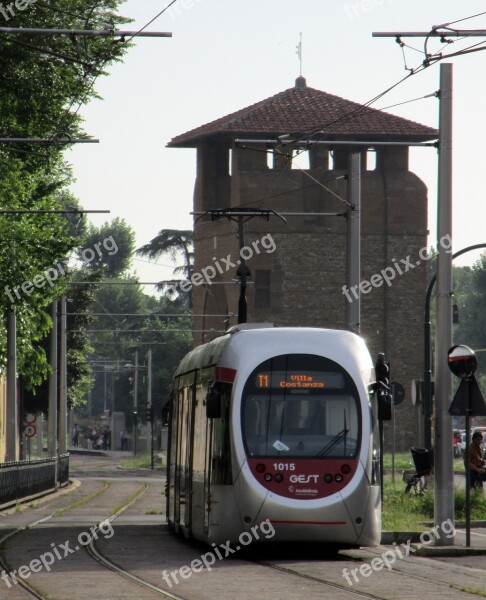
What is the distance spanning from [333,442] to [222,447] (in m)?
1.33

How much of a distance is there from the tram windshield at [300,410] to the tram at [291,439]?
12 mm

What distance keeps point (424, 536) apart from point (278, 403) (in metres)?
3.79

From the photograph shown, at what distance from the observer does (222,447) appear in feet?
61.6

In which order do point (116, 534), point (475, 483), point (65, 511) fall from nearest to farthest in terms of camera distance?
1. point (116, 534)
2. point (475, 483)
3. point (65, 511)

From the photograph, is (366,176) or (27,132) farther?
(366,176)

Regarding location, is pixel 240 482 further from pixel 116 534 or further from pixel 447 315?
pixel 116 534

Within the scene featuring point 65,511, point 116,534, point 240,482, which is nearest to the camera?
point 240,482

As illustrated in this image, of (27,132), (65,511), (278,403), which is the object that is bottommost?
(65,511)

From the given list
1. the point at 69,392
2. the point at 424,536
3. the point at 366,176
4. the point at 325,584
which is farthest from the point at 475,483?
the point at 366,176

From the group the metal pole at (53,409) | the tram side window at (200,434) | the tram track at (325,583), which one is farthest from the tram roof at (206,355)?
the metal pole at (53,409)

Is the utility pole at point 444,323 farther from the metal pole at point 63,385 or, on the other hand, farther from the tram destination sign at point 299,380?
the metal pole at point 63,385

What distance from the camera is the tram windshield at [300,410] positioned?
18.4 m

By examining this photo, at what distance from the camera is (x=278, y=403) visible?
1866 cm

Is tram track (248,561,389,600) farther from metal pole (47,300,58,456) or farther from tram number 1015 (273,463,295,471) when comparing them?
metal pole (47,300,58,456)
